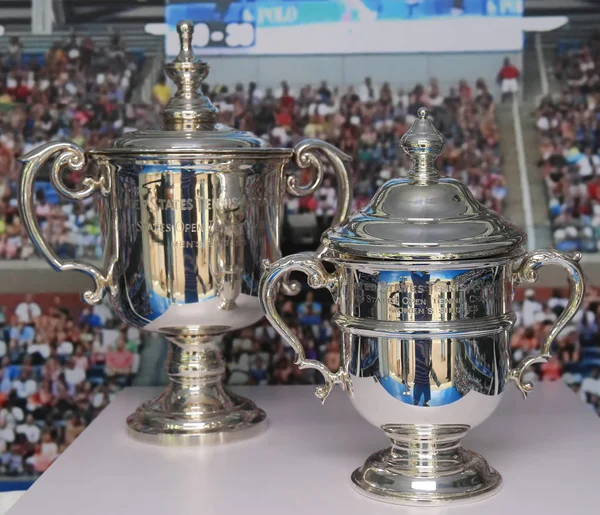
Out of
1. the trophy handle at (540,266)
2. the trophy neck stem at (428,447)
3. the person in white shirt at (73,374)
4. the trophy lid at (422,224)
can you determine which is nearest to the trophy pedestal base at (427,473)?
the trophy neck stem at (428,447)

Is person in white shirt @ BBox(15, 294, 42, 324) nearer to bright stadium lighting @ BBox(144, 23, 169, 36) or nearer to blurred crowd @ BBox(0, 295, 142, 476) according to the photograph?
blurred crowd @ BBox(0, 295, 142, 476)

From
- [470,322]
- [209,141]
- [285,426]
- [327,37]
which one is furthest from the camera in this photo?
[327,37]

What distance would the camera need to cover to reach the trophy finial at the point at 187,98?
146 cm

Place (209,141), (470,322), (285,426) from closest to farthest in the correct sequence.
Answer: (470,322), (209,141), (285,426)

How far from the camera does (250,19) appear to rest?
173cm

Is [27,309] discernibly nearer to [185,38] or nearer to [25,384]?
[25,384]

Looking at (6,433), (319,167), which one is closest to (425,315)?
(319,167)

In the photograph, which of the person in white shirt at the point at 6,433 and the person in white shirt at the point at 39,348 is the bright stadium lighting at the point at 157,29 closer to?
the person in white shirt at the point at 39,348

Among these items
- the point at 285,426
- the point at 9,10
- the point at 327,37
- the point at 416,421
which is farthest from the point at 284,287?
the point at 9,10

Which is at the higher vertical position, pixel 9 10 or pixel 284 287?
pixel 9 10

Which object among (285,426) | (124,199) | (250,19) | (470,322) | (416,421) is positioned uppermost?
(250,19)

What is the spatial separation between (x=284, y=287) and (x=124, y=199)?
0.82 feet

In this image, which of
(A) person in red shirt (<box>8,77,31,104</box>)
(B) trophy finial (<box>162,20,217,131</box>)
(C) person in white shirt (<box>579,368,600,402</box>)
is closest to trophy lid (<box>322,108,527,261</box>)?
(B) trophy finial (<box>162,20,217,131</box>)

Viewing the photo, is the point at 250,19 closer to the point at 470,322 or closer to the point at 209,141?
the point at 209,141
